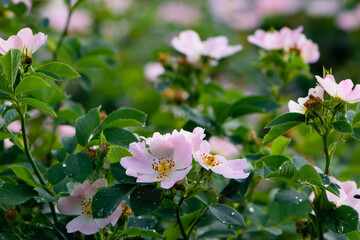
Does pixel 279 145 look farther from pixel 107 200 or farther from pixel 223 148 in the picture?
pixel 223 148

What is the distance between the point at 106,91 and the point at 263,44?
3.66ft

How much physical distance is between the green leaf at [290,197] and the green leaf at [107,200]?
0.91ft

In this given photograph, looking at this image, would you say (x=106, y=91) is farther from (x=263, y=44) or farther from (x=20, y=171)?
(x=20, y=171)

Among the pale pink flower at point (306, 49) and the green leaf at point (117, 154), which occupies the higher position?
the pale pink flower at point (306, 49)

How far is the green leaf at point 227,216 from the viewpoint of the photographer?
77cm

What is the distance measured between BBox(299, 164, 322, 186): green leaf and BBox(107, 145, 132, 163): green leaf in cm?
28

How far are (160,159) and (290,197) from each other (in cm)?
26

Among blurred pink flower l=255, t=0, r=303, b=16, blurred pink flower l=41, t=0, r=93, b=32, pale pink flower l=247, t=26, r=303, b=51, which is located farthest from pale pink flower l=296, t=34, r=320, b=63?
blurred pink flower l=255, t=0, r=303, b=16

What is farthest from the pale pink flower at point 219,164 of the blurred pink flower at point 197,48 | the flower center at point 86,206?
the blurred pink flower at point 197,48

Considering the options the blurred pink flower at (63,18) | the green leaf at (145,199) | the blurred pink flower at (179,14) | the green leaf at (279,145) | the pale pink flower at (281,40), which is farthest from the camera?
the blurred pink flower at (179,14)

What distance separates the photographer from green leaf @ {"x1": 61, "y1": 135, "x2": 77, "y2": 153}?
2.95ft

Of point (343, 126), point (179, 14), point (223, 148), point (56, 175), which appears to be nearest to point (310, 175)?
point (343, 126)

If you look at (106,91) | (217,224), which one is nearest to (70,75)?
(217,224)

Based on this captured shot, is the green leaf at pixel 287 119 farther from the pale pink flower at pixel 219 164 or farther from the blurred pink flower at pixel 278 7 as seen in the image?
the blurred pink flower at pixel 278 7
